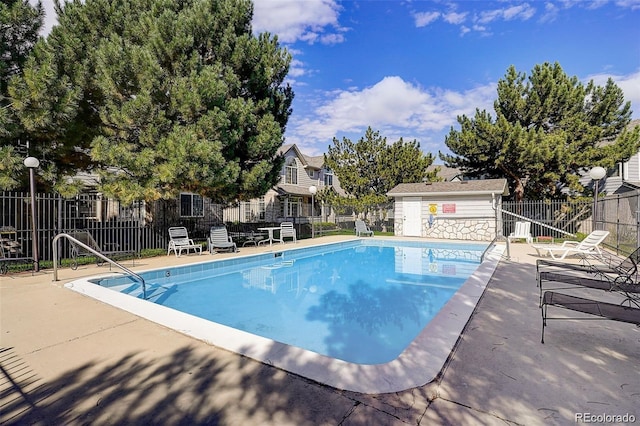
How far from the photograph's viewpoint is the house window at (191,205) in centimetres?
1880

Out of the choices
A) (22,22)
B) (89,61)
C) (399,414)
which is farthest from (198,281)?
(22,22)

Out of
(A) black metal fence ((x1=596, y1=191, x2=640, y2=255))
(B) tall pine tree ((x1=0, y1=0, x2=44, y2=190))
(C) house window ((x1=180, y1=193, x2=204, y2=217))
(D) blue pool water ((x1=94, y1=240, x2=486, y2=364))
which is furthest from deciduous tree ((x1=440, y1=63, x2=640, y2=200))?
(B) tall pine tree ((x1=0, y1=0, x2=44, y2=190))

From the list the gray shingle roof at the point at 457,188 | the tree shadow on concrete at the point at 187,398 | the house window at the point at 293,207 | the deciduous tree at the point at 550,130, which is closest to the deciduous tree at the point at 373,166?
the gray shingle roof at the point at 457,188

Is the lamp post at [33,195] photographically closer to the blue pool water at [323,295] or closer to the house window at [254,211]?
the blue pool water at [323,295]

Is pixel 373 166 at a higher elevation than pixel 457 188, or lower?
higher

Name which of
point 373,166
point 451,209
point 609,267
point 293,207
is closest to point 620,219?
point 451,209

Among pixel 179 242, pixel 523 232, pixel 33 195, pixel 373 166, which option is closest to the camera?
pixel 33 195

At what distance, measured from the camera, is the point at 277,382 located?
2.76 metres

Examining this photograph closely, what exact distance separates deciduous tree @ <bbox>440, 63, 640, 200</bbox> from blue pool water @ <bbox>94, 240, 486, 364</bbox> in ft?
25.5

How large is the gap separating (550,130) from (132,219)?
2121cm

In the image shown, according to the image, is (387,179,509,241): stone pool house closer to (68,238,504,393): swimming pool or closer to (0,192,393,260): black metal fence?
(0,192,393,260): black metal fence

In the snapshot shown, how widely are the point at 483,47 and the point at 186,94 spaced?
40.2 ft

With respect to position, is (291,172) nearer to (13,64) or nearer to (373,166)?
(373,166)

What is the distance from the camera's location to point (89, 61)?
1070 centimetres
